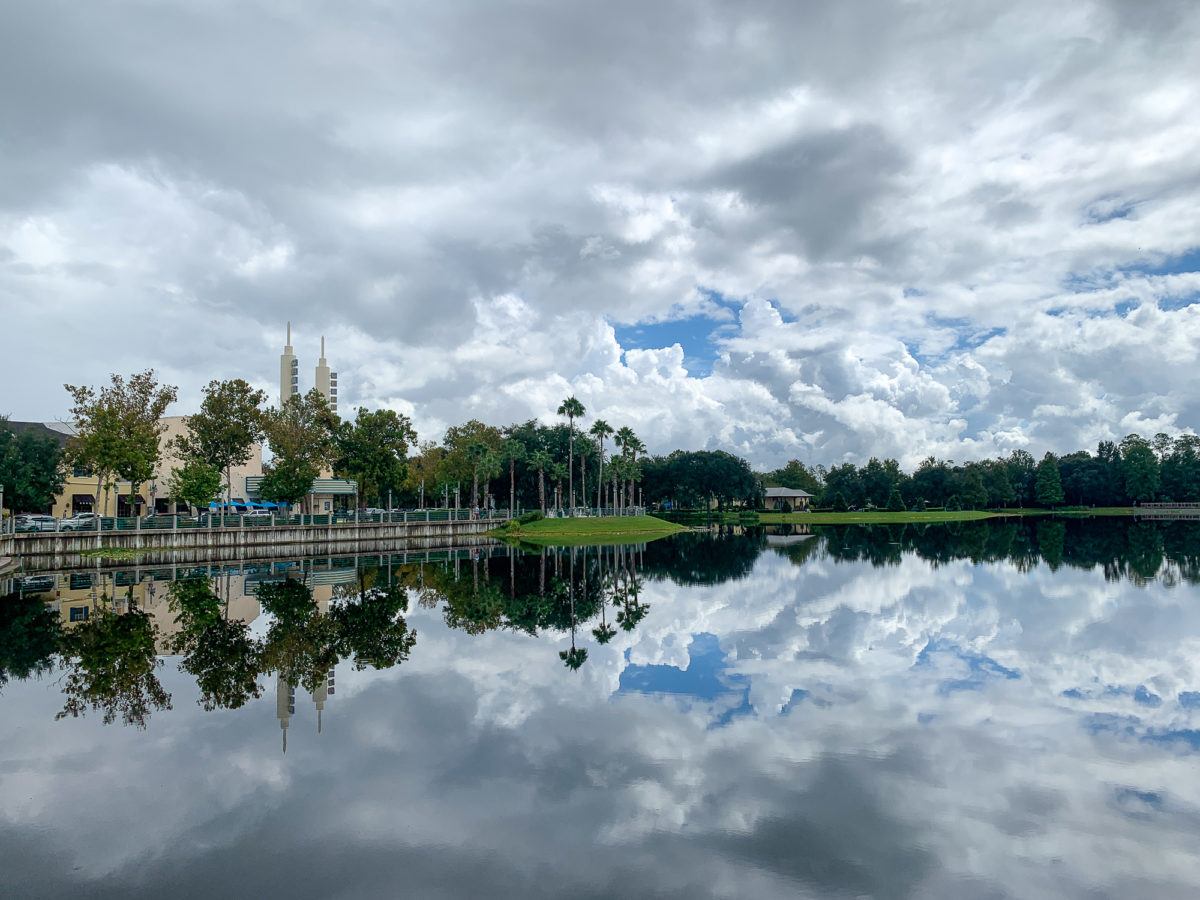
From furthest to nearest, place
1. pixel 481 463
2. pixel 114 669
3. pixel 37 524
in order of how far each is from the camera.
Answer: pixel 481 463
pixel 37 524
pixel 114 669

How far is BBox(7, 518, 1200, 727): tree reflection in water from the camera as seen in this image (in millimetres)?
20531

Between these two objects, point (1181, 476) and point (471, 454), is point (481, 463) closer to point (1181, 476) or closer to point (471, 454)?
point (471, 454)

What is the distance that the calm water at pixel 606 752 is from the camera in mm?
10008

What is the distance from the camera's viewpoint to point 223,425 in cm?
7375

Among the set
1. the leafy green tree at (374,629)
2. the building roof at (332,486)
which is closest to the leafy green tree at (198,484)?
the building roof at (332,486)

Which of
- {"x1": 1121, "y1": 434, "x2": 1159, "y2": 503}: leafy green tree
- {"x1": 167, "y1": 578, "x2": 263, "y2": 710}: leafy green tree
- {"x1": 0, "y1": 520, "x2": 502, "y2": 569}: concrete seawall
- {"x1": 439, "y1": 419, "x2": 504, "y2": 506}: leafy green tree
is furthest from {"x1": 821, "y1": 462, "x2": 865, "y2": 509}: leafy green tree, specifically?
{"x1": 167, "y1": 578, "x2": 263, "y2": 710}: leafy green tree

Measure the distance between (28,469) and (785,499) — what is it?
12661cm

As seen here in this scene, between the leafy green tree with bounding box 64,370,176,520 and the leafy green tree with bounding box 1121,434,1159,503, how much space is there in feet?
514

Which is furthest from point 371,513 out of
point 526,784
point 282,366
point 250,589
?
point 282,366

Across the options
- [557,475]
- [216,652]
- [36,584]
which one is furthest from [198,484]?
[557,475]

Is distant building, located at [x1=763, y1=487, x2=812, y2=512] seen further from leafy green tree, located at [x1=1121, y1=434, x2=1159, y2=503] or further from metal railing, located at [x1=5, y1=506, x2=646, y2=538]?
metal railing, located at [x1=5, y1=506, x2=646, y2=538]

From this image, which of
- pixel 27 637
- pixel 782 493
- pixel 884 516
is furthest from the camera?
pixel 782 493

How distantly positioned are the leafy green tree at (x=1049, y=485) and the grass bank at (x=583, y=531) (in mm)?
94446

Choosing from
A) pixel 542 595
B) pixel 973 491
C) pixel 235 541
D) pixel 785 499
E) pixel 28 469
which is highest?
pixel 28 469
